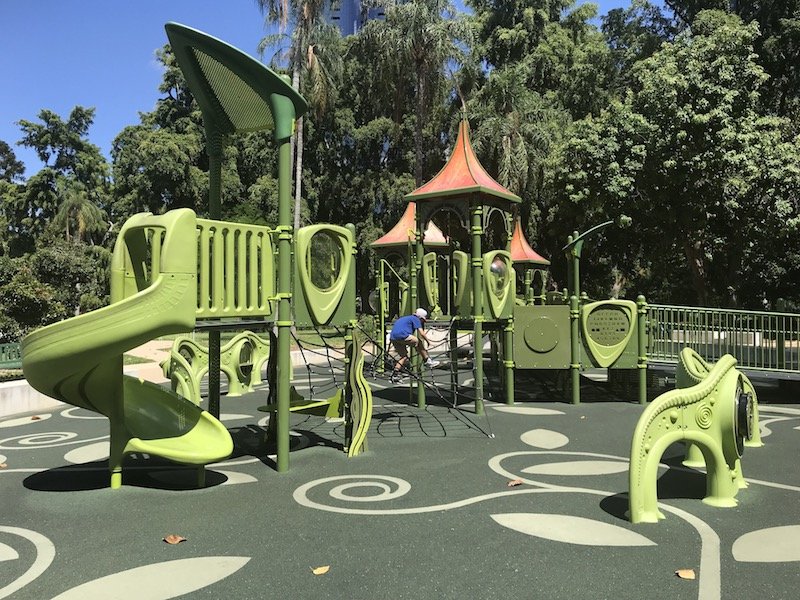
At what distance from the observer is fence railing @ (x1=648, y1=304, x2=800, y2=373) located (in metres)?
9.63

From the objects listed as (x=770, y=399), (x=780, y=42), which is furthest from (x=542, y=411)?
(x=780, y=42)

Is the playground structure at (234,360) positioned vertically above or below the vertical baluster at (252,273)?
below

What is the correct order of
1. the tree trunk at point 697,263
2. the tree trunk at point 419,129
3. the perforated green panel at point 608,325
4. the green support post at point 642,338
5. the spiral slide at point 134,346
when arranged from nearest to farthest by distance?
the spiral slide at point 134,346
the green support post at point 642,338
the perforated green panel at point 608,325
the tree trunk at point 697,263
the tree trunk at point 419,129

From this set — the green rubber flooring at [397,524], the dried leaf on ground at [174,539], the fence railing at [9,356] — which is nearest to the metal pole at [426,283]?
the green rubber flooring at [397,524]

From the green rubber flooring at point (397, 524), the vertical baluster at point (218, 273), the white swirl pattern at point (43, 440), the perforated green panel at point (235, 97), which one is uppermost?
the perforated green panel at point (235, 97)

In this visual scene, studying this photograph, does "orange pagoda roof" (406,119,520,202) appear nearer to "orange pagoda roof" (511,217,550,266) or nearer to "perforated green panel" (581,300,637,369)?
"perforated green panel" (581,300,637,369)

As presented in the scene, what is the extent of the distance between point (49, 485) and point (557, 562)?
4.37 m

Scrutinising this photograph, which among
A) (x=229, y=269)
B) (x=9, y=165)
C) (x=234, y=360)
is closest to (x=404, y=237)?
(x=234, y=360)

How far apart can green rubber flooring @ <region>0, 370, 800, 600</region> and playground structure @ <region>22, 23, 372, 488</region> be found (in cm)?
52

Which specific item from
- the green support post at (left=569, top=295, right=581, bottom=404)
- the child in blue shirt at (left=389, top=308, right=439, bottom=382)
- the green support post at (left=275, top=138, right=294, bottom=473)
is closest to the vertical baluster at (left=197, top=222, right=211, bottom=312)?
the green support post at (left=275, top=138, right=294, bottom=473)

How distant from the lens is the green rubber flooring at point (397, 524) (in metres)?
3.27

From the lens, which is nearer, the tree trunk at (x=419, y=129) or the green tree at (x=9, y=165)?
the tree trunk at (x=419, y=129)

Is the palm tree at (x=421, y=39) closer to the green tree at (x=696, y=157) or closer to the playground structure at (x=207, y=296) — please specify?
the green tree at (x=696, y=157)

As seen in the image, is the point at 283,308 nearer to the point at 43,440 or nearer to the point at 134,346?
the point at 134,346
